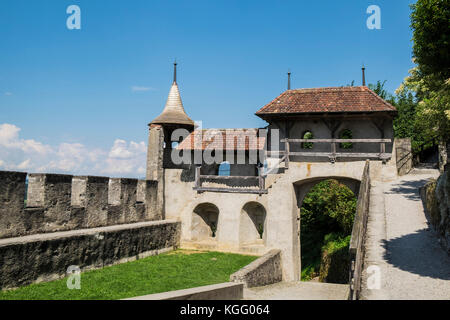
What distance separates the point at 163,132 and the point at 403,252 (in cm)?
1409

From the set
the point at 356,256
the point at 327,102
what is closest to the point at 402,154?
the point at 327,102

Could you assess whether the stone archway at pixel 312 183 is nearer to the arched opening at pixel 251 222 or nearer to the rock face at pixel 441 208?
the arched opening at pixel 251 222

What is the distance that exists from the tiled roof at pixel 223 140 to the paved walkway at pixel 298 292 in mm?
7081

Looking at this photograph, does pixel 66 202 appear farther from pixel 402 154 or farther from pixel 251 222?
pixel 402 154

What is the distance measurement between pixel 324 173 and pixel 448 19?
8.80m

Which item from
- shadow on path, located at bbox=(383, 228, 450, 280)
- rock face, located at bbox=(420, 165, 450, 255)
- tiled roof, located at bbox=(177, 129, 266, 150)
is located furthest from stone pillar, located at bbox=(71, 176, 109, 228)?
rock face, located at bbox=(420, 165, 450, 255)

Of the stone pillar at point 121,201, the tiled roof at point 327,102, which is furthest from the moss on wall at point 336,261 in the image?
the stone pillar at point 121,201

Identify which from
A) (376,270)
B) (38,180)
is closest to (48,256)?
(38,180)

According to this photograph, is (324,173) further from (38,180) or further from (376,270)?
(38,180)

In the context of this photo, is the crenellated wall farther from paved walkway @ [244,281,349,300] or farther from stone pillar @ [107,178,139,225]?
paved walkway @ [244,281,349,300]

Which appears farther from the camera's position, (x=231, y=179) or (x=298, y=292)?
(x=231, y=179)

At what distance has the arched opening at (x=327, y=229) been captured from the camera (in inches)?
898

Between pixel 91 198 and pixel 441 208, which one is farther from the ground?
pixel 441 208

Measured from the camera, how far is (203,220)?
20516mm
